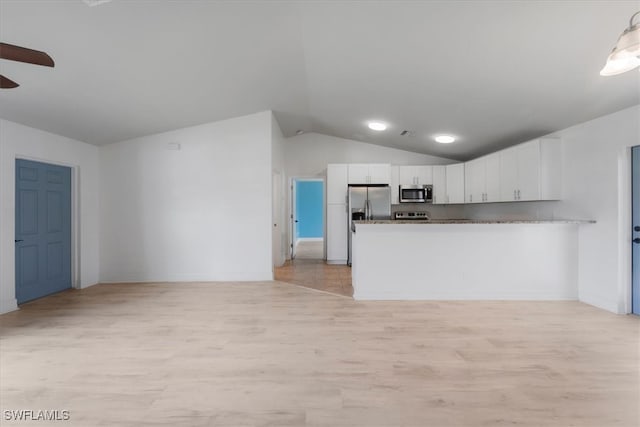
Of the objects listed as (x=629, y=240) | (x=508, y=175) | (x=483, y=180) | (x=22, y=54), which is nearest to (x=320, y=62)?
(x=22, y=54)

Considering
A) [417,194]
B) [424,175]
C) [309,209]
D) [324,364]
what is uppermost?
[424,175]

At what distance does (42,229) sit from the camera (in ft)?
14.7

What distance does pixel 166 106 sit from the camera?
14.5 feet

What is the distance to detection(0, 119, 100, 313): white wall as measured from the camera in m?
3.87

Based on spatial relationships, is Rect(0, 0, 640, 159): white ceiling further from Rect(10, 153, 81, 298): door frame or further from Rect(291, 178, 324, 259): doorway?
Rect(291, 178, 324, 259): doorway

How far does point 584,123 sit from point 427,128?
2026 millimetres

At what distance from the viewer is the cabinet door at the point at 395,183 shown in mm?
7000

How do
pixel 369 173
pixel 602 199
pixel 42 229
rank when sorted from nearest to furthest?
pixel 602 199 → pixel 42 229 → pixel 369 173

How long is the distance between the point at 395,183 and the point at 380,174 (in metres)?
0.40

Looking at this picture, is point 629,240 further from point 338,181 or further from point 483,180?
point 338,181

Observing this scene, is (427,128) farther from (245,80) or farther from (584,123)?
(245,80)

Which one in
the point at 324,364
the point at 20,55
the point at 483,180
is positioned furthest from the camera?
the point at 483,180

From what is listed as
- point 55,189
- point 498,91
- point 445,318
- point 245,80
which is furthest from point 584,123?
point 55,189

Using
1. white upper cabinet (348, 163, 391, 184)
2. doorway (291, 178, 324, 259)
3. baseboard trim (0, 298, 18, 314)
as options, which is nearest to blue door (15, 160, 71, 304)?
baseboard trim (0, 298, 18, 314)
